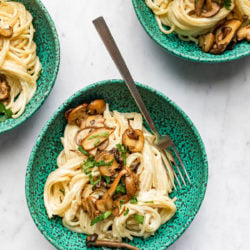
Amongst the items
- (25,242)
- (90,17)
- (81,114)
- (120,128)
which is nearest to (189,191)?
(120,128)

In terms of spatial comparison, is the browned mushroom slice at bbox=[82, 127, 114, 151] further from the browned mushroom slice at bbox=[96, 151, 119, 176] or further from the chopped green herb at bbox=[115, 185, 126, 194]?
the chopped green herb at bbox=[115, 185, 126, 194]

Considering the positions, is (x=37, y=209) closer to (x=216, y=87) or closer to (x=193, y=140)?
(x=193, y=140)

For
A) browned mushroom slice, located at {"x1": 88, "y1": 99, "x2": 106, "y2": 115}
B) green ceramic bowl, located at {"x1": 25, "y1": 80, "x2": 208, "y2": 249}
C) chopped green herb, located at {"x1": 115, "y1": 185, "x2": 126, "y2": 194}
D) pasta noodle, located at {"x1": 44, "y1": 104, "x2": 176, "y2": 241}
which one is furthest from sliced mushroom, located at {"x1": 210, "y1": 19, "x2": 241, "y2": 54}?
chopped green herb, located at {"x1": 115, "y1": 185, "x2": 126, "y2": 194}

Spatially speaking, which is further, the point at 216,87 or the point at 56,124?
the point at 216,87

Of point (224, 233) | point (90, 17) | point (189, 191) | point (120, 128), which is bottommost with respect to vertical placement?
point (224, 233)

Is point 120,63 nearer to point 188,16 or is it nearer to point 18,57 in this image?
point 188,16

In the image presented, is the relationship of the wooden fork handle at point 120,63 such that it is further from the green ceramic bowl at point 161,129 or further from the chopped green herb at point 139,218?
the chopped green herb at point 139,218
